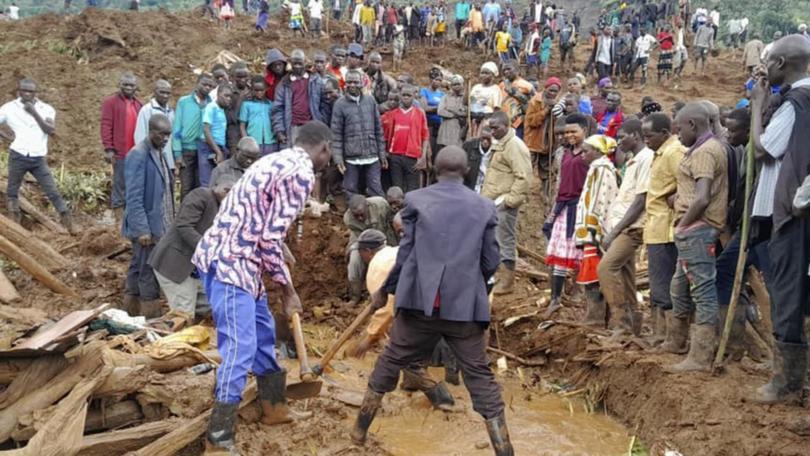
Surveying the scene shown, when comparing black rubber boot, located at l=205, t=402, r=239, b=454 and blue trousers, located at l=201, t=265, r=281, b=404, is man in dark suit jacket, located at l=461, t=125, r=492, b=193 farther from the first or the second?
black rubber boot, located at l=205, t=402, r=239, b=454

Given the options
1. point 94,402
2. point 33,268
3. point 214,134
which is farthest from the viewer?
point 214,134

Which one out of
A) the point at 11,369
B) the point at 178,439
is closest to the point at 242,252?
the point at 178,439

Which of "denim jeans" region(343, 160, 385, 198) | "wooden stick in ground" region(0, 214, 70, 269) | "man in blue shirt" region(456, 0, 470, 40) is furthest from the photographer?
"man in blue shirt" region(456, 0, 470, 40)

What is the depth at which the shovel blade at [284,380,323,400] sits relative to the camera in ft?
17.1

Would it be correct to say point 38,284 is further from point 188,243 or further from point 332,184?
point 332,184

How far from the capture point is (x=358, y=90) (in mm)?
9195

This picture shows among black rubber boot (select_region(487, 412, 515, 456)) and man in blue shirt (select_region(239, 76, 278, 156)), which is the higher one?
man in blue shirt (select_region(239, 76, 278, 156))

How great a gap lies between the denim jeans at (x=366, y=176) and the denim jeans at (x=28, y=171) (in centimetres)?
401

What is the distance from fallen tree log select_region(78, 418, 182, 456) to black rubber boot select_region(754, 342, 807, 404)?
3.85 metres

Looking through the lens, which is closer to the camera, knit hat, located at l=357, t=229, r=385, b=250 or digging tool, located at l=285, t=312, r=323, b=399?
digging tool, located at l=285, t=312, r=323, b=399

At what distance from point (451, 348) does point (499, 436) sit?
0.59m

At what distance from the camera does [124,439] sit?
13.6 ft

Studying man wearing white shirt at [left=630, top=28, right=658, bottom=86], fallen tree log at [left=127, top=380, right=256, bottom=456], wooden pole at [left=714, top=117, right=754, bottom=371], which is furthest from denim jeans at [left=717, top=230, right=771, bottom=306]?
man wearing white shirt at [left=630, top=28, right=658, bottom=86]

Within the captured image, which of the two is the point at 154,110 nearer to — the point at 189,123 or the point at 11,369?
the point at 189,123
